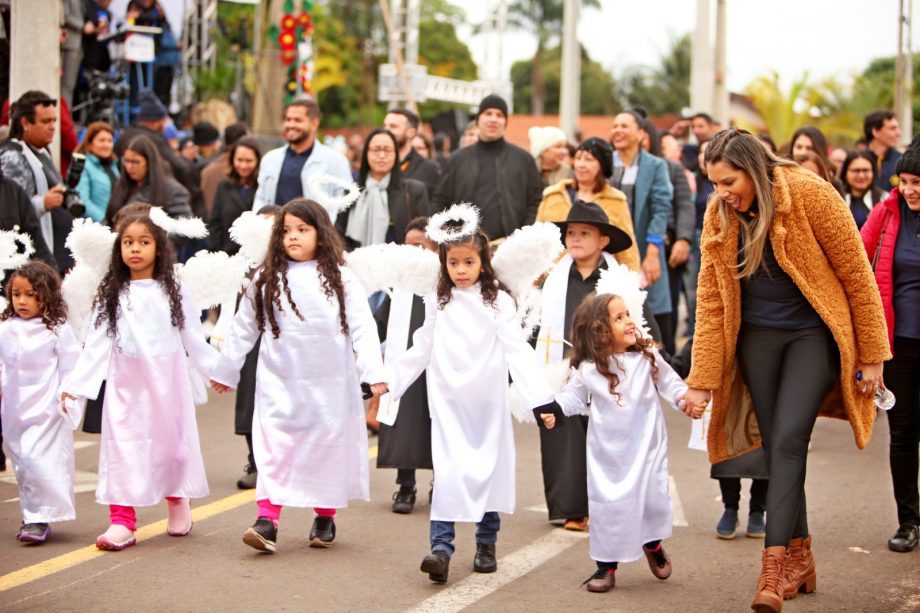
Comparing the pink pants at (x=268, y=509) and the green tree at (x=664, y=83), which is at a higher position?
the green tree at (x=664, y=83)

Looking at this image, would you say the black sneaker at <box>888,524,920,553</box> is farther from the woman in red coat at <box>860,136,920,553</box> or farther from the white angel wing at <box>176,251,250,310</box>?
the white angel wing at <box>176,251,250,310</box>

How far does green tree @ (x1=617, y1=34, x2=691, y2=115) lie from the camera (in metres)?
70.7

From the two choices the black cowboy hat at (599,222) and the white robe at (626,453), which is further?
the black cowboy hat at (599,222)

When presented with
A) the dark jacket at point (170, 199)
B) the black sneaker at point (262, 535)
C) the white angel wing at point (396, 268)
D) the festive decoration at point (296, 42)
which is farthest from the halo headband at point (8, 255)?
the festive decoration at point (296, 42)

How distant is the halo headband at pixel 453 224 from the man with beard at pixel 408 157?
4105 millimetres

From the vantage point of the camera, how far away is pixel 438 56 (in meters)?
65.2

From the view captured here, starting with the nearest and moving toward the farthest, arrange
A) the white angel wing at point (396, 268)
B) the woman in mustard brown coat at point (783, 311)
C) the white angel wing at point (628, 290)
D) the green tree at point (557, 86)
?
the woman in mustard brown coat at point (783, 311) < the white angel wing at point (628, 290) < the white angel wing at point (396, 268) < the green tree at point (557, 86)

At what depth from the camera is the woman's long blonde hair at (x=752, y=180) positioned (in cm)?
562

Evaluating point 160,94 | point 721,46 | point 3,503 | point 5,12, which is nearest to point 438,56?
point 721,46

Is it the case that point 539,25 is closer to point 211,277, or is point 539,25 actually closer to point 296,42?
point 296,42

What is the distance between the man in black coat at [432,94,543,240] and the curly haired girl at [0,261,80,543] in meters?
3.75

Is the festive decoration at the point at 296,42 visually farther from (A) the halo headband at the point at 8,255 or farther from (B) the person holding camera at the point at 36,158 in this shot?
(A) the halo headband at the point at 8,255

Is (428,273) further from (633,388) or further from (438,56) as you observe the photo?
Answer: (438,56)

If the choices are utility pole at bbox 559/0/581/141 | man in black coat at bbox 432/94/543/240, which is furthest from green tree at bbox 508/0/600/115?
man in black coat at bbox 432/94/543/240
